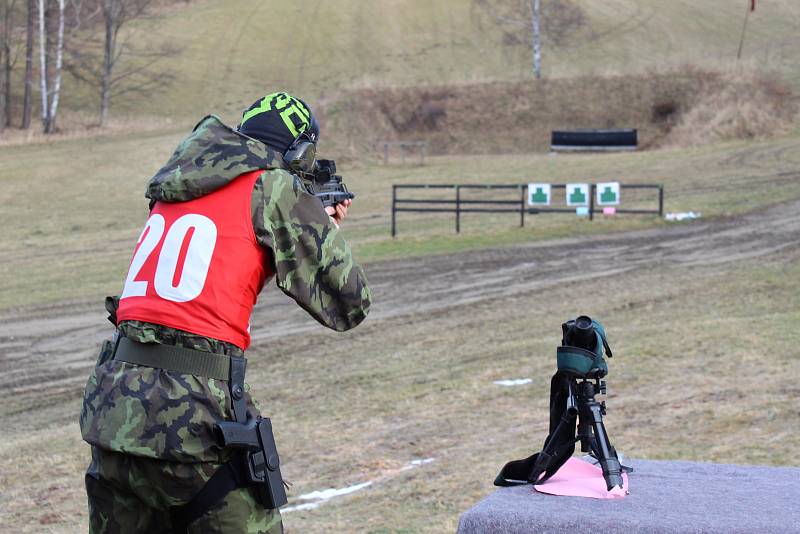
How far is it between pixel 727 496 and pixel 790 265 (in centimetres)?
1571

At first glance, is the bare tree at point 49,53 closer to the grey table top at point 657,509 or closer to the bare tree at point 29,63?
the bare tree at point 29,63

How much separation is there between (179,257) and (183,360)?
0.31m

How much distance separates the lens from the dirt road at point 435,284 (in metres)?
13.4

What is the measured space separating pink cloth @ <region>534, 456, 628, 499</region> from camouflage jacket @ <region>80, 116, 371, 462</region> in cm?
101

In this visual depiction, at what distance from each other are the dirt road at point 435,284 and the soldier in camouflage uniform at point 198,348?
8263 mm

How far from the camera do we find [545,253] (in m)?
22.0

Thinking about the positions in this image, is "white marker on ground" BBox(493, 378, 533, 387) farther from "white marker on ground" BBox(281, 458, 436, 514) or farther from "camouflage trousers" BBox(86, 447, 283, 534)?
"camouflage trousers" BBox(86, 447, 283, 534)

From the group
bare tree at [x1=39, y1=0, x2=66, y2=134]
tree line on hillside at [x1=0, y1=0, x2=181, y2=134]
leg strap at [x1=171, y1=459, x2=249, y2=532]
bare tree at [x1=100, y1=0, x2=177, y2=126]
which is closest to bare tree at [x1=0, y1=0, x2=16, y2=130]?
tree line on hillside at [x1=0, y1=0, x2=181, y2=134]

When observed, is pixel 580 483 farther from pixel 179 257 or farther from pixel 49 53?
pixel 49 53

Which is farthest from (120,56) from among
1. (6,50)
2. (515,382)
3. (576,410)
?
(576,410)

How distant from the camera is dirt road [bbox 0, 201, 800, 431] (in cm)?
1341

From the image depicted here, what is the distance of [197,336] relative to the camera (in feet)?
10.5

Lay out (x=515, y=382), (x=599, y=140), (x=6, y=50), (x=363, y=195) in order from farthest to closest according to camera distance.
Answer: (x=6, y=50), (x=599, y=140), (x=363, y=195), (x=515, y=382)

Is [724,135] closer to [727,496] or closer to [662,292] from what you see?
[662,292]
